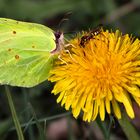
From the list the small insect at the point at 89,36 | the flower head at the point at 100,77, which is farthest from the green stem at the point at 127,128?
the small insect at the point at 89,36

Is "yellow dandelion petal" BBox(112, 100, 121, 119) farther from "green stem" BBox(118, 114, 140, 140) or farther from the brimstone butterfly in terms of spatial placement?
the brimstone butterfly

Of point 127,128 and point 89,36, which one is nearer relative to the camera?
point 127,128

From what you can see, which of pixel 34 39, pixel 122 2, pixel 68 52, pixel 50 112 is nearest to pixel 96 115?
pixel 68 52

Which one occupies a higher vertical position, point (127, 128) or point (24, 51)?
point (24, 51)

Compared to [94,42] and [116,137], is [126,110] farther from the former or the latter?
[116,137]

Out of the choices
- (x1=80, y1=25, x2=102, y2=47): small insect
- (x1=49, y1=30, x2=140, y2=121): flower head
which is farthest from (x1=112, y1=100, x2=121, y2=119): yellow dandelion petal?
(x1=80, y1=25, x2=102, y2=47): small insect

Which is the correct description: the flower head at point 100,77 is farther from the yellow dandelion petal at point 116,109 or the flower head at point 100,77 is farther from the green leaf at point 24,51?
the green leaf at point 24,51

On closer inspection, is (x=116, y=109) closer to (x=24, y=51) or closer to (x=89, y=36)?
(x=89, y=36)

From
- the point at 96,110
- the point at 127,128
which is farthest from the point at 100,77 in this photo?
the point at 127,128
